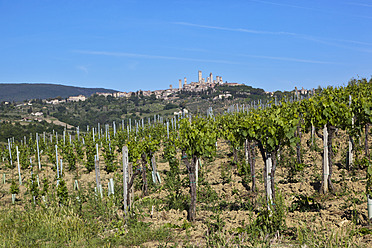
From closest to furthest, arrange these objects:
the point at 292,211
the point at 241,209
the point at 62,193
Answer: the point at 292,211, the point at 241,209, the point at 62,193

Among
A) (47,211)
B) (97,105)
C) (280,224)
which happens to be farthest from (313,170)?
(97,105)

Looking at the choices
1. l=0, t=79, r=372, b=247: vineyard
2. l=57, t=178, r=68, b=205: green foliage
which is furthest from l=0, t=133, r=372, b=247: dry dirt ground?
l=57, t=178, r=68, b=205: green foliage

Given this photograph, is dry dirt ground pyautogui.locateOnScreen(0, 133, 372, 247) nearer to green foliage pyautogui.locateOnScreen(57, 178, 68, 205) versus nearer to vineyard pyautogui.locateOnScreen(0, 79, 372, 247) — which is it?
vineyard pyautogui.locateOnScreen(0, 79, 372, 247)

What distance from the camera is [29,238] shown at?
6.92 meters

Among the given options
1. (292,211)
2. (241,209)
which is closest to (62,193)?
(241,209)

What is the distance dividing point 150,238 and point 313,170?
221 inches

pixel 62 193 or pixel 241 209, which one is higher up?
pixel 241 209

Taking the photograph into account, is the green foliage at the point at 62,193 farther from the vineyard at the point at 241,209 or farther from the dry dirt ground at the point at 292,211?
the dry dirt ground at the point at 292,211

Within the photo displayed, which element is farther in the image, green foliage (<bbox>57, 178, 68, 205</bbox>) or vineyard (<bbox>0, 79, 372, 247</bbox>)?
green foliage (<bbox>57, 178, 68, 205</bbox>)

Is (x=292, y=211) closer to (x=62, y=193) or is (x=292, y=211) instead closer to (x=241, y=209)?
(x=241, y=209)

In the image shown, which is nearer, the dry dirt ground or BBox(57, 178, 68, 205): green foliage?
the dry dirt ground

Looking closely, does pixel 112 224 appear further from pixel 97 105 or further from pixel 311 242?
pixel 97 105

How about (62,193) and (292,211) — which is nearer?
(292,211)

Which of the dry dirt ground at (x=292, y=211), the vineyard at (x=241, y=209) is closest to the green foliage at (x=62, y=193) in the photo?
the vineyard at (x=241, y=209)
